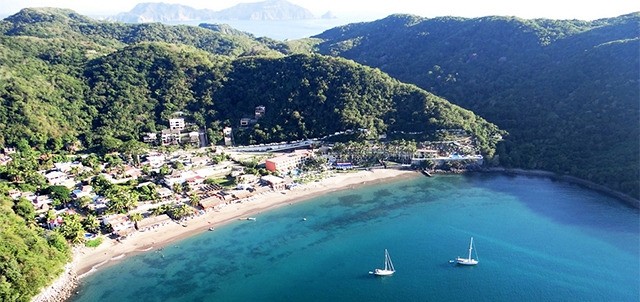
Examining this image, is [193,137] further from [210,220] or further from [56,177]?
[210,220]

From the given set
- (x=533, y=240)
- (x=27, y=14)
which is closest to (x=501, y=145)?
(x=533, y=240)

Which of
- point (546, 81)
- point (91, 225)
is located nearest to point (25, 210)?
point (91, 225)

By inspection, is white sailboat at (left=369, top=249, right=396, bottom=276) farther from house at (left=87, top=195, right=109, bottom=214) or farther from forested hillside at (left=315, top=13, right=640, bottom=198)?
forested hillside at (left=315, top=13, right=640, bottom=198)

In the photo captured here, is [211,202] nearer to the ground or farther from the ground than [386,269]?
farther from the ground

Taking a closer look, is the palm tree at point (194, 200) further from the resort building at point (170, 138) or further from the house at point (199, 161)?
the resort building at point (170, 138)

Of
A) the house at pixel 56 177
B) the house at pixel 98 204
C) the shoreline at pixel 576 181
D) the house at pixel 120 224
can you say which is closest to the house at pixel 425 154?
the shoreline at pixel 576 181
